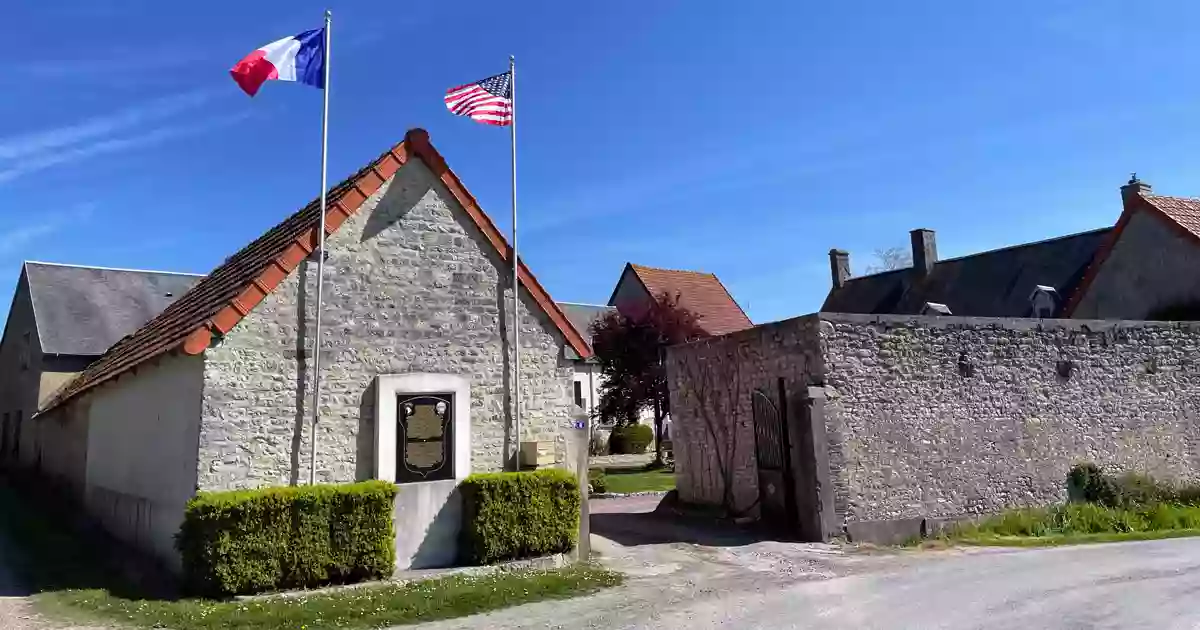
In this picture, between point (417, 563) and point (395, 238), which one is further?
point (395, 238)

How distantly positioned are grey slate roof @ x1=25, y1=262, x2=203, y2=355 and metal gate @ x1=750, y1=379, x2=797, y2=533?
23418 mm

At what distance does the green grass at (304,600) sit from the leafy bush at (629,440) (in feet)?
88.2

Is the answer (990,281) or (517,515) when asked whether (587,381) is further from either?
(517,515)

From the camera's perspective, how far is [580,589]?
9.90m

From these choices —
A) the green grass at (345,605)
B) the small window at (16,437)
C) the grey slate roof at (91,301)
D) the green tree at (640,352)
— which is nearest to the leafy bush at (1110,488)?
the green grass at (345,605)

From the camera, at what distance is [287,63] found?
10.5 meters

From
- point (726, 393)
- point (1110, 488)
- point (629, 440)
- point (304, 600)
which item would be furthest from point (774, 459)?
point (629, 440)

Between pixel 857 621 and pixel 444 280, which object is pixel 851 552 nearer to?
pixel 857 621

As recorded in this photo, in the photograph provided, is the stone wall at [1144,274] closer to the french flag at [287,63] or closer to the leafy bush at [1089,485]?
the leafy bush at [1089,485]

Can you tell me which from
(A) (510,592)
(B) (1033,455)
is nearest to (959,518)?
(B) (1033,455)

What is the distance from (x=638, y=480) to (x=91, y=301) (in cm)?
2144

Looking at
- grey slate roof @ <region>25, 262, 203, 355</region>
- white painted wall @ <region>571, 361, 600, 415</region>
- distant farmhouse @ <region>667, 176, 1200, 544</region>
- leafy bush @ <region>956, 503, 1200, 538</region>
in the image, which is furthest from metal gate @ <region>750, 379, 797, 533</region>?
white painted wall @ <region>571, 361, 600, 415</region>

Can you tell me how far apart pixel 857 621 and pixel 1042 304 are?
20090 mm

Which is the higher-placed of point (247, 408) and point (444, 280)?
point (444, 280)
